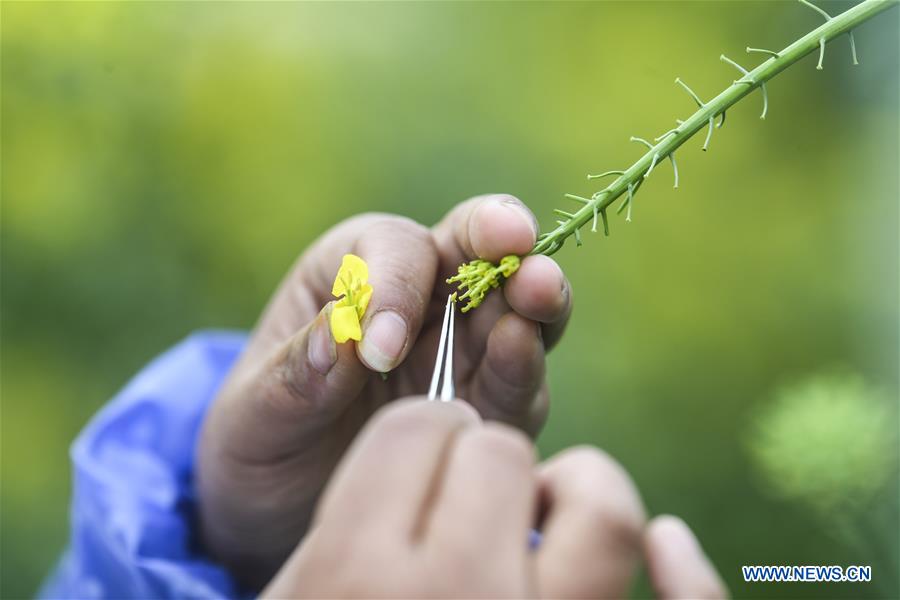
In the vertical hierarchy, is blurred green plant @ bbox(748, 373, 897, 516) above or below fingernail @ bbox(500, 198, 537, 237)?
below

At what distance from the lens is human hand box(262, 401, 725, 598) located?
0.18m

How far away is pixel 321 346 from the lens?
1.23 ft

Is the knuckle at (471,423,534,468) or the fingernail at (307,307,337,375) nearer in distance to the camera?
the knuckle at (471,423,534,468)

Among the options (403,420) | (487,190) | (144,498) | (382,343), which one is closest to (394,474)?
(403,420)

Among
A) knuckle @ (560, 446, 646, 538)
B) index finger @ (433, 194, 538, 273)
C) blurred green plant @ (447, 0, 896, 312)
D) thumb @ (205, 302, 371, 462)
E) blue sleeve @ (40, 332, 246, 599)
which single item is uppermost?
blurred green plant @ (447, 0, 896, 312)

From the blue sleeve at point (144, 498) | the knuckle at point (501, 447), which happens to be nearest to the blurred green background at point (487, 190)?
the blue sleeve at point (144, 498)

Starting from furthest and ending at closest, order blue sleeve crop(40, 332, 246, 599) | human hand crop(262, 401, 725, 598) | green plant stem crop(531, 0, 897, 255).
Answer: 1. blue sleeve crop(40, 332, 246, 599)
2. green plant stem crop(531, 0, 897, 255)
3. human hand crop(262, 401, 725, 598)

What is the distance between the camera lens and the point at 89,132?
1.01 meters

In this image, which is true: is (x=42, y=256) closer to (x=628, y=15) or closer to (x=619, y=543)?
(x=628, y=15)

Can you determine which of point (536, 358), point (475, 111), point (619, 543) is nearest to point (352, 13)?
point (475, 111)

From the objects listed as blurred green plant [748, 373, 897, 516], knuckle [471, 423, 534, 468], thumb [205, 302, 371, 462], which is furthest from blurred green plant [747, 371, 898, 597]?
knuckle [471, 423, 534, 468]

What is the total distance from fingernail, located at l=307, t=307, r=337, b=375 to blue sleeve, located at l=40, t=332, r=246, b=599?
22 centimetres

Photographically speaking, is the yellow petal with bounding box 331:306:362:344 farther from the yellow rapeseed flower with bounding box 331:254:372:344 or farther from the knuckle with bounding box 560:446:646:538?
the knuckle with bounding box 560:446:646:538

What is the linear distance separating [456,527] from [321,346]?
20 centimetres
